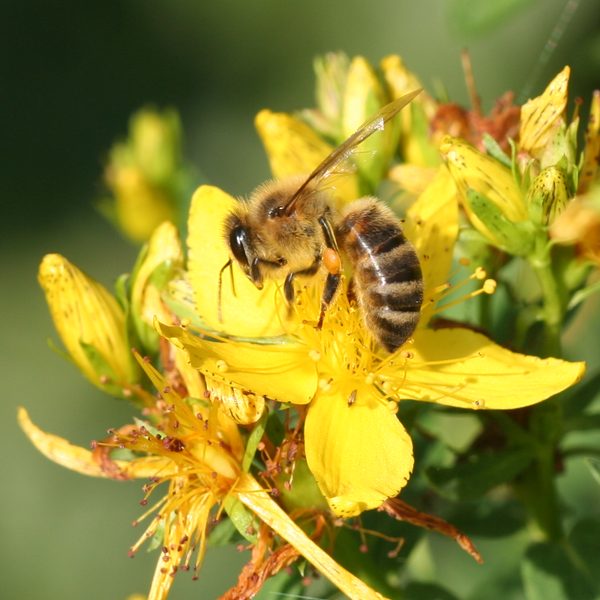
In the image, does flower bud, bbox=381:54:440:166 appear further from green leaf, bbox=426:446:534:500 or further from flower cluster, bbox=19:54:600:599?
green leaf, bbox=426:446:534:500

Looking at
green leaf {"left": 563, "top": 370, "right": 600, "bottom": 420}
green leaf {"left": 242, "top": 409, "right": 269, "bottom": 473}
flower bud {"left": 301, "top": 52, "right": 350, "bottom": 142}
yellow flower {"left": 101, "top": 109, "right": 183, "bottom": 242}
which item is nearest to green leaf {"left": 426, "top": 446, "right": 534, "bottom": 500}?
green leaf {"left": 563, "top": 370, "right": 600, "bottom": 420}

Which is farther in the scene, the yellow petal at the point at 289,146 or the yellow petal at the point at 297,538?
the yellow petal at the point at 289,146

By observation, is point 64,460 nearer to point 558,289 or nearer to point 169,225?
point 169,225

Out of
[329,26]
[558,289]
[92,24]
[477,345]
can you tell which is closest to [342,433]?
[477,345]

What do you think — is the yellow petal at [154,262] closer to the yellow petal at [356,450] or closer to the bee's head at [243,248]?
the bee's head at [243,248]

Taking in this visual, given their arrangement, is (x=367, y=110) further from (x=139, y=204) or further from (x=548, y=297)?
(x=139, y=204)

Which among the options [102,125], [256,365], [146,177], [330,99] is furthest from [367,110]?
[102,125]

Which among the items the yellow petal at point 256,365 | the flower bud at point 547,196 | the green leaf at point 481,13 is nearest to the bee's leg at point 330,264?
the yellow petal at point 256,365
